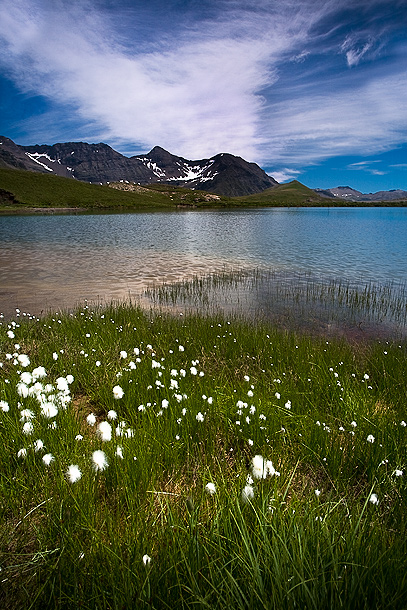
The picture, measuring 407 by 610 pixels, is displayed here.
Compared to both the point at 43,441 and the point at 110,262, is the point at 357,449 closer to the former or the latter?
the point at 43,441

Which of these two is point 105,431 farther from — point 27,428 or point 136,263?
point 136,263

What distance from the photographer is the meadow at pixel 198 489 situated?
2.07 meters

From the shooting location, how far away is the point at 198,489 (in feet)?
9.98

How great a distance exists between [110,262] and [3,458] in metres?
23.3

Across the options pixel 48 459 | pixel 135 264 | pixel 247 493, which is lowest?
pixel 135 264

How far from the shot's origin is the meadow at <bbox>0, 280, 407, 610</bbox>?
2.07 meters

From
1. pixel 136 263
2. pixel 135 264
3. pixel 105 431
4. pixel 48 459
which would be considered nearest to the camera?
pixel 48 459

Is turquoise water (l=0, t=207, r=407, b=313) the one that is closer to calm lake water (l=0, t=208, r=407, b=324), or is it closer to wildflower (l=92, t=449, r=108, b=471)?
calm lake water (l=0, t=208, r=407, b=324)

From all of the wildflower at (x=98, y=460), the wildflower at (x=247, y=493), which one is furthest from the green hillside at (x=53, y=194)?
the wildflower at (x=247, y=493)

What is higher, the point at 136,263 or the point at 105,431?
the point at 105,431

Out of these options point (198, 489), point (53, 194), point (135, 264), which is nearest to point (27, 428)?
point (198, 489)

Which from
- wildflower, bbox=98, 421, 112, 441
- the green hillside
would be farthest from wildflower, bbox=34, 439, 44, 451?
the green hillside

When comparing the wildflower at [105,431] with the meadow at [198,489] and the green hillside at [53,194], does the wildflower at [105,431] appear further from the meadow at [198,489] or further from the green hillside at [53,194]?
the green hillside at [53,194]

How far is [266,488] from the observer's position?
2.98m
